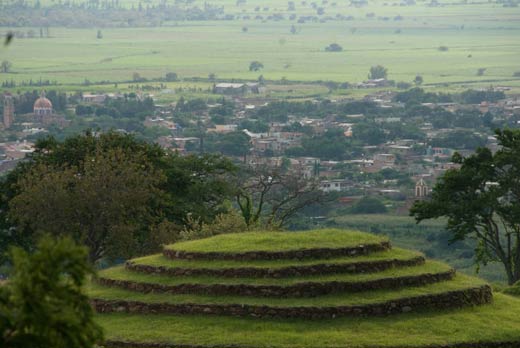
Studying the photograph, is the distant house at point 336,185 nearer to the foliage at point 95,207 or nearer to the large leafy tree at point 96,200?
the large leafy tree at point 96,200

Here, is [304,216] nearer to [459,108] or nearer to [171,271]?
[171,271]

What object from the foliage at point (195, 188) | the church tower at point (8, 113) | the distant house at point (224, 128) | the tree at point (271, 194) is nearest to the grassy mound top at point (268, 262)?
the tree at point (271, 194)

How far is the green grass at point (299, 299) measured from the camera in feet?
91.0

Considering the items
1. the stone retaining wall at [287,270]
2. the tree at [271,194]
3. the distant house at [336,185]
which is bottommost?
the distant house at [336,185]

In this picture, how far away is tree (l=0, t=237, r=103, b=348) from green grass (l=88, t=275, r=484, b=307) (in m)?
11.6

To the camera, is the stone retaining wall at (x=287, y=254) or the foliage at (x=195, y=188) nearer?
the stone retaining wall at (x=287, y=254)

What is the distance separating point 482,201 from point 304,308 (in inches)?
718

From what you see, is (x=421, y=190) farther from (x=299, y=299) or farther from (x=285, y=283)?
(x=299, y=299)

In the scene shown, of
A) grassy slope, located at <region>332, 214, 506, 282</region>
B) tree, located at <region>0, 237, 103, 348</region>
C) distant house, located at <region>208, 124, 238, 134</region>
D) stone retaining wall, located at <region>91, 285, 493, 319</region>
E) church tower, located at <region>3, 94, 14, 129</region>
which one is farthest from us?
church tower, located at <region>3, 94, 14, 129</region>

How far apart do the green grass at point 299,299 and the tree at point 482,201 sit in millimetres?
15063

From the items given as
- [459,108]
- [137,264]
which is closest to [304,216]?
[137,264]

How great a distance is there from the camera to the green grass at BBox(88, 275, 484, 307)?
27.8 meters

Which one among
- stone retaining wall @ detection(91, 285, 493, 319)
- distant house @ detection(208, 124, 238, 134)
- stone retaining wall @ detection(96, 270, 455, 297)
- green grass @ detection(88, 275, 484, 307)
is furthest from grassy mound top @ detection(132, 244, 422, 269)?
distant house @ detection(208, 124, 238, 134)

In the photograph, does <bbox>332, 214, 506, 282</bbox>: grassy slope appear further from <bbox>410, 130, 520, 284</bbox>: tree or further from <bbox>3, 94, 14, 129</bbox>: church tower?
<bbox>3, 94, 14, 129</bbox>: church tower
